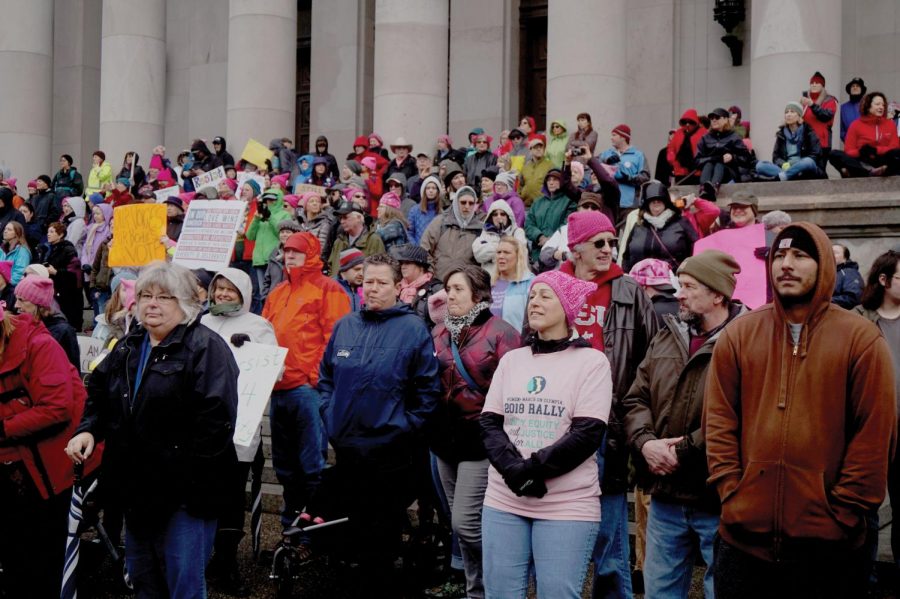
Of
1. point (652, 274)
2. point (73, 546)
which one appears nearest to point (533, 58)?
point (652, 274)

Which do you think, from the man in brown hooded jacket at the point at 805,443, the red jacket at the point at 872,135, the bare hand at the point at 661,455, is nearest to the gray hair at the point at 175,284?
the bare hand at the point at 661,455

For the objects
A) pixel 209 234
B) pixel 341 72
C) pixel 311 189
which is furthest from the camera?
pixel 341 72

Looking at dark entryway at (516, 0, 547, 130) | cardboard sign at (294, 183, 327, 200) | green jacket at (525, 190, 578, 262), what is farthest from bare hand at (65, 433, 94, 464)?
dark entryway at (516, 0, 547, 130)

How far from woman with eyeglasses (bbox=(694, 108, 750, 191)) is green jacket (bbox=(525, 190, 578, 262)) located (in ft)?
5.58

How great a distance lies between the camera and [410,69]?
18.4 m

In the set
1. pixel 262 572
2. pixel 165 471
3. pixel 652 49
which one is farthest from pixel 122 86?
pixel 165 471

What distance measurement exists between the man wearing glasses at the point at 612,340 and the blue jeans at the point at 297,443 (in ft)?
8.49

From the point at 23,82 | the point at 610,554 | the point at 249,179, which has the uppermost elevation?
the point at 23,82

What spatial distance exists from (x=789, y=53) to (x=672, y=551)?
1096 centimetres

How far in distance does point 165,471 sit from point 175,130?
21.1 metres

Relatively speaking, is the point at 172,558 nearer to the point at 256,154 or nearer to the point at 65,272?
the point at 65,272

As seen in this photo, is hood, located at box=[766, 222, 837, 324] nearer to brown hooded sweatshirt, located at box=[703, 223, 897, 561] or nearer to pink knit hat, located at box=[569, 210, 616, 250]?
brown hooded sweatshirt, located at box=[703, 223, 897, 561]

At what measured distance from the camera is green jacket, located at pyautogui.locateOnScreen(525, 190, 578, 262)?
12859 millimetres

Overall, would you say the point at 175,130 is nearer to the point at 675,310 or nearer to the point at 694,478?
the point at 675,310
